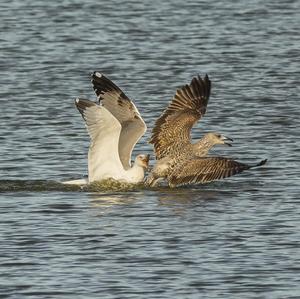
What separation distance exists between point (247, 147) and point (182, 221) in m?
4.17

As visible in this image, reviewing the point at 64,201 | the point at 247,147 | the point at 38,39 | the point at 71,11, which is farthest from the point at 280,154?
the point at 71,11

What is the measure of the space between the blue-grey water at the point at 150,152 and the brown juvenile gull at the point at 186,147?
0.71ft

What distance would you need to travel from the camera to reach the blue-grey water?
11602 millimetres

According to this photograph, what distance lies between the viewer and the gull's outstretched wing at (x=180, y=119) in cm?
1597

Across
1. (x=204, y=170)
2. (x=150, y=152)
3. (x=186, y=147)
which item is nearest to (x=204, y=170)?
(x=204, y=170)

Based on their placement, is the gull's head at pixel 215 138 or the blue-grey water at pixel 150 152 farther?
the gull's head at pixel 215 138

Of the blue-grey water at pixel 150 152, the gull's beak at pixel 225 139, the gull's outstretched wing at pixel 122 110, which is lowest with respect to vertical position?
the blue-grey water at pixel 150 152

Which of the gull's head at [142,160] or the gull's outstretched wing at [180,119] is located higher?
the gull's outstretched wing at [180,119]

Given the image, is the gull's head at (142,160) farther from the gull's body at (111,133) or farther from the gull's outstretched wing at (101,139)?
the gull's outstretched wing at (101,139)

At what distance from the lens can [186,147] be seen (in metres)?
15.8

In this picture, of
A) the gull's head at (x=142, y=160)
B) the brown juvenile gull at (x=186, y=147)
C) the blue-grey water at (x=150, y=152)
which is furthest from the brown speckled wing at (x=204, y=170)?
the gull's head at (x=142, y=160)

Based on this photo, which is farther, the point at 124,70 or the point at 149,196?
the point at 124,70

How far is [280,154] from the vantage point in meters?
17.2

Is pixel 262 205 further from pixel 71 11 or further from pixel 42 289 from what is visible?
pixel 71 11
